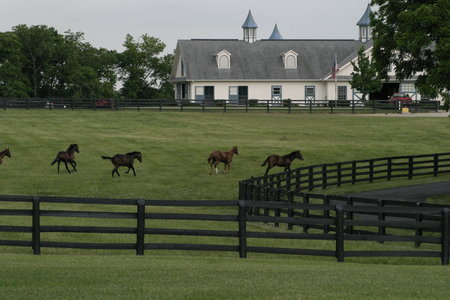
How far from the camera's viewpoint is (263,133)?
57.5 meters

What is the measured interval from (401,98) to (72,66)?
3752 centimetres

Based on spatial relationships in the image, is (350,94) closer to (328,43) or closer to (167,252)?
(328,43)

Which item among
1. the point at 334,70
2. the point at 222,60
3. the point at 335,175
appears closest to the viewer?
the point at 335,175

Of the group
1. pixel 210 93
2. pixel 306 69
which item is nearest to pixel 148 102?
pixel 210 93

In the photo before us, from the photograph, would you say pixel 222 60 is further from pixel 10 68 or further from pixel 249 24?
pixel 10 68

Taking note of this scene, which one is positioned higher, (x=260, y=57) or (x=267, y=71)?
(x=260, y=57)

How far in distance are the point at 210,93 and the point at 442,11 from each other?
57.8 m

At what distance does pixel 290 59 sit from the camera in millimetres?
88000

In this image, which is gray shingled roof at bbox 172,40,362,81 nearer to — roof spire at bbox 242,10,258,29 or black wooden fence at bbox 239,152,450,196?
roof spire at bbox 242,10,258,29

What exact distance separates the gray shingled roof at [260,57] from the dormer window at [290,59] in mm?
472

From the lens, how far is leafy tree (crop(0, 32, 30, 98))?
88688 mm

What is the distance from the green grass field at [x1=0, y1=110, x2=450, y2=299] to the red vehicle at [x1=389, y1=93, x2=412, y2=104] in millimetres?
10668

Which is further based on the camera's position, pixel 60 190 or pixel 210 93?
pixel 210 93

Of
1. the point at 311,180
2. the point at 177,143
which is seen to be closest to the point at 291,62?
the point at 177,143
